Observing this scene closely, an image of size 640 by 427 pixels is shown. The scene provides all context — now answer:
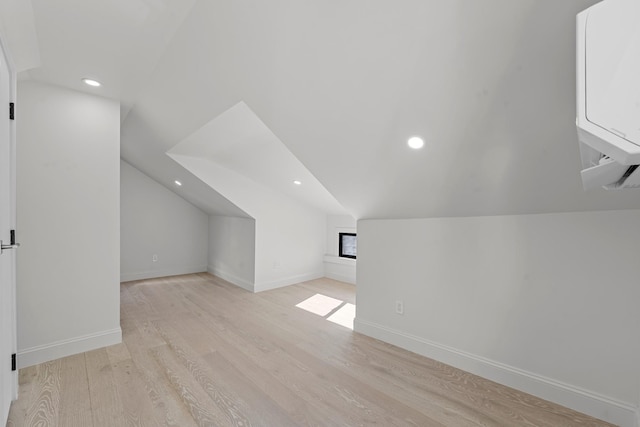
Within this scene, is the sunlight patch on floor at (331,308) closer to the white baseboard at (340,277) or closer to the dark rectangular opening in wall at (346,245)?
the white baseboard at (340,277)

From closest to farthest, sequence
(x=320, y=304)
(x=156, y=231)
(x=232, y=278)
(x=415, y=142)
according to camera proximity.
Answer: (x=415, y=142), (x=320, y=304), (x=232, y=278), (x=156, y=231)

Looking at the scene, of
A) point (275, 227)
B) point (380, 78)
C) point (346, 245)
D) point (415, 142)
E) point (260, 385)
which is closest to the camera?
point (380, 78)

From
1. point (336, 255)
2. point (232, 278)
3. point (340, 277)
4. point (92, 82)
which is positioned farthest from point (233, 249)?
point (92, 82)

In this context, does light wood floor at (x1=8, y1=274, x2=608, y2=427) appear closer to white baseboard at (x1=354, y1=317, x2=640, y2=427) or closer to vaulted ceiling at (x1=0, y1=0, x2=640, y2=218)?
white baseboard at (x1=354, y1=317, x2=640, y2=427)

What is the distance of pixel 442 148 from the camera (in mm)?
1802

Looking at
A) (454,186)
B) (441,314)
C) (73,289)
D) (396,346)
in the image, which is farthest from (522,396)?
(73,289)

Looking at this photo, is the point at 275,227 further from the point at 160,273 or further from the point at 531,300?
the point at 531,300

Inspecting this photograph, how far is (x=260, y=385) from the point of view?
79.0 inches

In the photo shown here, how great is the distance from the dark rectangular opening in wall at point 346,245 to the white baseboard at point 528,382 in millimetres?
2415

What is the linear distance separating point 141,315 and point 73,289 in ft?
3.36

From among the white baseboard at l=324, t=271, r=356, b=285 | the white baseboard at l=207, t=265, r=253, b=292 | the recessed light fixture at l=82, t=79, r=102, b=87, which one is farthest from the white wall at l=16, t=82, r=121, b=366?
the white baseboard at l=324, t=271, r=356, b=285

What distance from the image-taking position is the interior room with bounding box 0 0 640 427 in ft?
4.65

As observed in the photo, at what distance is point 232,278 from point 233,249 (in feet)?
1.57

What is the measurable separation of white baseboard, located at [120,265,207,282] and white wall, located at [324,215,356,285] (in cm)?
252
